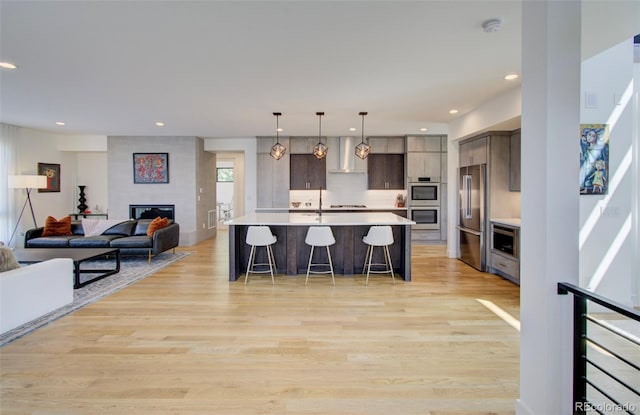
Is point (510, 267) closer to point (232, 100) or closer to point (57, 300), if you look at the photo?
point (232, 100)

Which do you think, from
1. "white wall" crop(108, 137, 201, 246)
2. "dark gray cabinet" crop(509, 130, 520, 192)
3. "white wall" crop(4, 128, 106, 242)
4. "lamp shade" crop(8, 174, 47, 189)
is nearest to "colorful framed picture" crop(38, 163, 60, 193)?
"white wall" crop(4, 128, 106, 242)

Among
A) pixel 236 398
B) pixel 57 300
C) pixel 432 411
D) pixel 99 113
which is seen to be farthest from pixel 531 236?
pixel 99 113

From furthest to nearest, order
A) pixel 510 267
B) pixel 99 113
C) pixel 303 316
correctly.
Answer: pixel 99 113 < pixel 510 267 < pixel 303 316

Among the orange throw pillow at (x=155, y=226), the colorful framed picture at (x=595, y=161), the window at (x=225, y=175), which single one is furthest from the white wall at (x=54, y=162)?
the colorful framed picture at (x=595, y=161)

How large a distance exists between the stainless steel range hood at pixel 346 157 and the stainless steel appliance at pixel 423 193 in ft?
4.31

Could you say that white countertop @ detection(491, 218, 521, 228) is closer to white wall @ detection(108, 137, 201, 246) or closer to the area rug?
the area rug

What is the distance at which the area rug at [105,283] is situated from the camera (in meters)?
3.23

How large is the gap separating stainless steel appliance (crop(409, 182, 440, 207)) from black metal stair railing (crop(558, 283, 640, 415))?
464 cm

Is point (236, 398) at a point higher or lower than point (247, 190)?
lower

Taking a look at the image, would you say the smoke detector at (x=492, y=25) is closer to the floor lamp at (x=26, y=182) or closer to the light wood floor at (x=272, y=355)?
the light wood floor at (x=272, y=355)

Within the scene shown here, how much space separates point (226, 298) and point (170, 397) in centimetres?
199

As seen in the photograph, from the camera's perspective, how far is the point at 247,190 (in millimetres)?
8406

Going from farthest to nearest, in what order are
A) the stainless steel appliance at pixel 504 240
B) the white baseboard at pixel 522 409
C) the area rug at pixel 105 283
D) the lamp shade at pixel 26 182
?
the lamp shade at pixel 26 182 < the stainless steel appliance at pixel 504 240 < the area rug at pixel 105 283 < the white baseboard at pixel 522 409

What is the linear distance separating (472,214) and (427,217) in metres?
2.33
